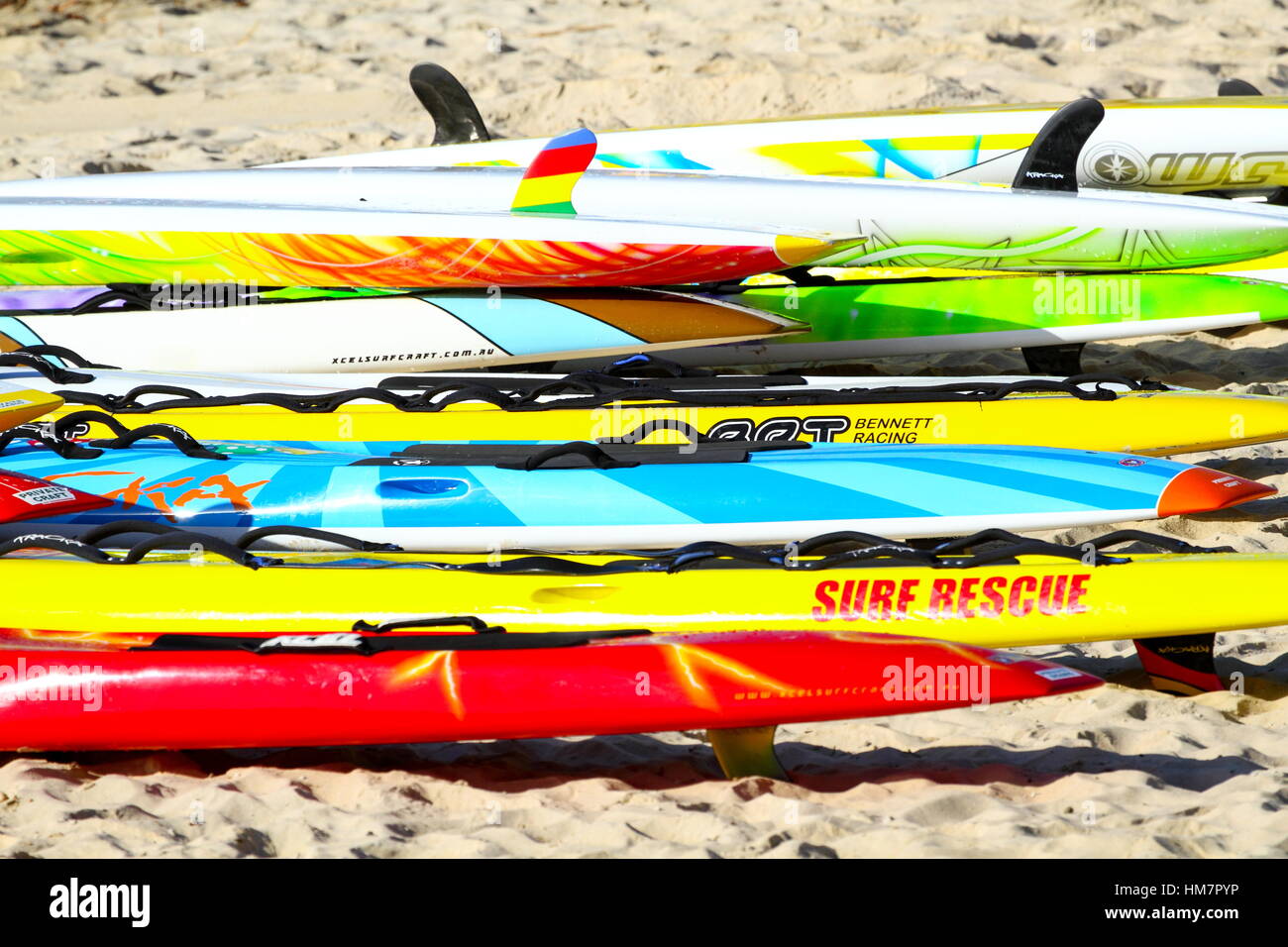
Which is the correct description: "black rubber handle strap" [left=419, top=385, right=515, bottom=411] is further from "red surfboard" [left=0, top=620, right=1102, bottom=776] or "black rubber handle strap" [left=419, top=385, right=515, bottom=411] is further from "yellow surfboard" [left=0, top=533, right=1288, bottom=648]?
"red surfboard" [left=0, top=620, right=1102, bottom=776]

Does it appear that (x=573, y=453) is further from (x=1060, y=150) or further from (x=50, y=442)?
(x=1060, y=150)

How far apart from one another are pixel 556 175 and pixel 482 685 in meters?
2.90

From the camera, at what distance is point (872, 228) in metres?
5.34

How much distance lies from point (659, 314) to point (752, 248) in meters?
0.42

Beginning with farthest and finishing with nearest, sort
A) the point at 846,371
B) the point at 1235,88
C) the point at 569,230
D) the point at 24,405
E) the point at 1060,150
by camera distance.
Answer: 1. the point at 1235,88
2. the point at 846,371
3. the point at 1060,150
4. the point at 569,230
5. the point at 24,405

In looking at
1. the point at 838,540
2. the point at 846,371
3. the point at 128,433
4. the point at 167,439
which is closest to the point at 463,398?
the point at 167,439

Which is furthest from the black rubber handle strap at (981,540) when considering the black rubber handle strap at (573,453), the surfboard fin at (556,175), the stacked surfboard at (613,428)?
the surfboard fin at (556,175)

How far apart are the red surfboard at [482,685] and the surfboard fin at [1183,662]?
0.59 m

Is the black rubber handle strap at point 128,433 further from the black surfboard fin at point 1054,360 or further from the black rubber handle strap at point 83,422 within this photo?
the black surfboard fin at point 1054,360

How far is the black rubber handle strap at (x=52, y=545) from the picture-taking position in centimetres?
330

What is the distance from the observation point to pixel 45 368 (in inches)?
190

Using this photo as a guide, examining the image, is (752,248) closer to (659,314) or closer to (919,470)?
(659,314)

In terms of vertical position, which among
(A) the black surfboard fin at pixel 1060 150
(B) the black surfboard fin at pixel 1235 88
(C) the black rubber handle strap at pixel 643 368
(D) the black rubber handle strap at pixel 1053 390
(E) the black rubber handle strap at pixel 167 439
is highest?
(B) the black surfboard fin at pixel 1235 88
